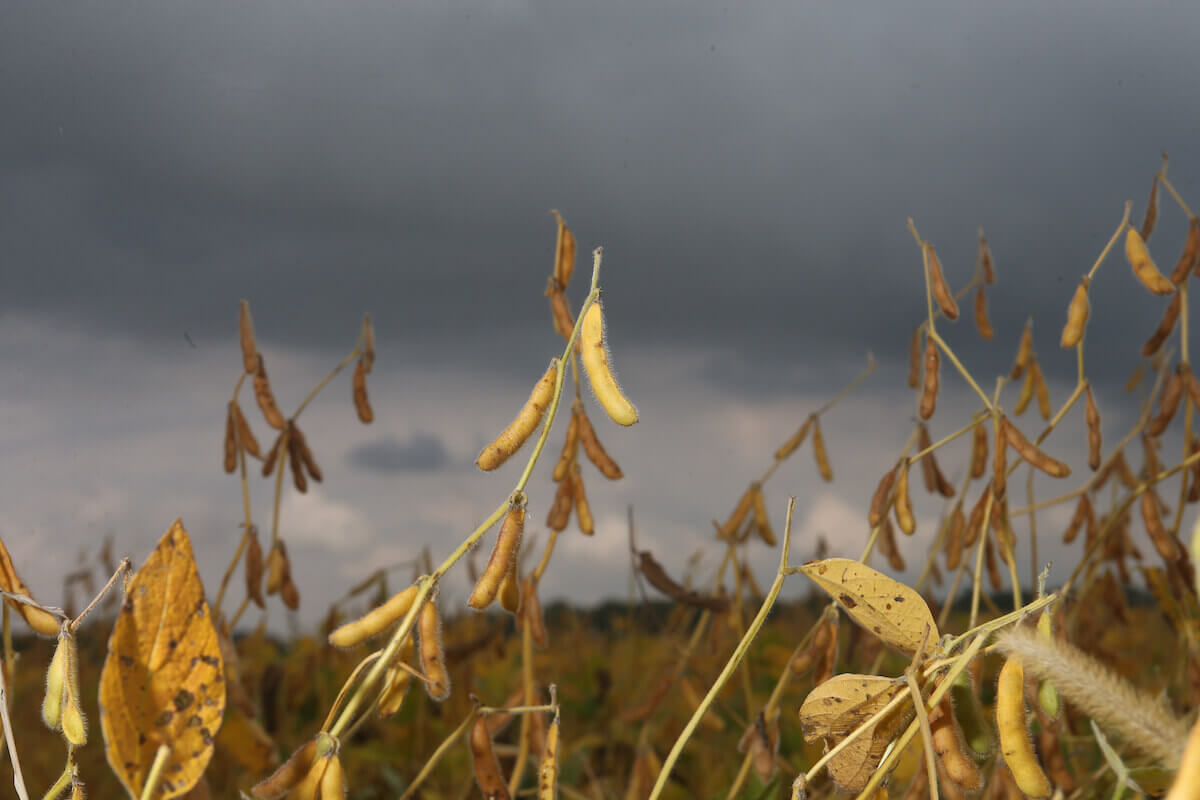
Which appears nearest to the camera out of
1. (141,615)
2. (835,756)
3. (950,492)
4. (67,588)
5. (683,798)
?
(141,615)

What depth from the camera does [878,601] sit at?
0.71m

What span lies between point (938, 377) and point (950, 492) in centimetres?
34

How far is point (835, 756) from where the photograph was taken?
695mm

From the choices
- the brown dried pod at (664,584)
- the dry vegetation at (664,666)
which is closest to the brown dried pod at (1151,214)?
the dry vegetation at (664,666)

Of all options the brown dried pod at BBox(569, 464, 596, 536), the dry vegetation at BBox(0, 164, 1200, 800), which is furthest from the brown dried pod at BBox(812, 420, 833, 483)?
the brown dried pod at BBox(569, 464, 596, 536)

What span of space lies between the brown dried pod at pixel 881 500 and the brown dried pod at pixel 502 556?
66cm

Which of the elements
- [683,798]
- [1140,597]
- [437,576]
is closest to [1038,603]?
[437,576]

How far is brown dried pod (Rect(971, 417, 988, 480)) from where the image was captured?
1.52 metres

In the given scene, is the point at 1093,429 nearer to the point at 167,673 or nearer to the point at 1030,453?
the point at 1030,453

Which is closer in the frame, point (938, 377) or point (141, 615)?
point (141, 615)

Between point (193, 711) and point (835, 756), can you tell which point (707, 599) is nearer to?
point (835, 756)

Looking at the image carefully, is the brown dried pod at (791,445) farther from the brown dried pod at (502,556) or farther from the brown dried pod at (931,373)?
the brown dried pod at (502,556)

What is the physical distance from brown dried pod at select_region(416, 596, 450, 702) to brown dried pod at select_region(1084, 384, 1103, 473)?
1.10m

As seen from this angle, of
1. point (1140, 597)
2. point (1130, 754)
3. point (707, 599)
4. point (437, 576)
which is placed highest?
point (437, 576)
